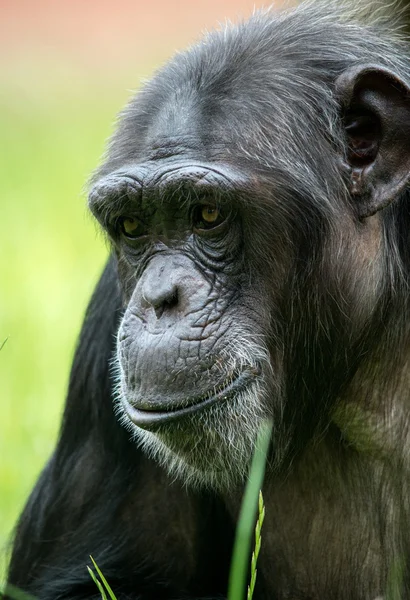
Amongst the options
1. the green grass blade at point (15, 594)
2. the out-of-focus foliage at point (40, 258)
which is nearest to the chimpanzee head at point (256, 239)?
the out-of-focus foliage at point (40, 258)

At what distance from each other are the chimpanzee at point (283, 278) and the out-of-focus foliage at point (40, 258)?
0.84 m

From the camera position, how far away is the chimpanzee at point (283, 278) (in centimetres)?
516

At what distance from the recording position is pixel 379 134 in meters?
5.30

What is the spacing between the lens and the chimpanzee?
16.9ft

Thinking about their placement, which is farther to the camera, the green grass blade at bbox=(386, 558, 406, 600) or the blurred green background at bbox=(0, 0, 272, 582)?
the blurred green background at bbox=(0, 0, 272, 582)

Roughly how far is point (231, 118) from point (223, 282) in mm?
722

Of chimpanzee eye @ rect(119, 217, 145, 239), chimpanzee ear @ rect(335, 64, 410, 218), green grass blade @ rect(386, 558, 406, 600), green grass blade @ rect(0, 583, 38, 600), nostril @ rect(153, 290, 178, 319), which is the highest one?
chimpanzee ear @ rect(335, 64, 410, 218)

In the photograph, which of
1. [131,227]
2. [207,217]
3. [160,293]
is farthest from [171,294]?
[131,227]

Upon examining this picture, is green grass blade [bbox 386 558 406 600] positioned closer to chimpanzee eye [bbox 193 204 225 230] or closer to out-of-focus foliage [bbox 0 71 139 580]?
chimpanzee eye [bbox 193 204 225 230]

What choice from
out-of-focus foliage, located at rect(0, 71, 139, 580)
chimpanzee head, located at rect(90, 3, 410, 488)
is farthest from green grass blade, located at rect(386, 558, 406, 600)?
out-of-focus foliage, located at rect(0, 71, 139, 580)

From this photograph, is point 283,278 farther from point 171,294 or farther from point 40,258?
point 40,258

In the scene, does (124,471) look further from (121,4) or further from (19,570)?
(121,4)

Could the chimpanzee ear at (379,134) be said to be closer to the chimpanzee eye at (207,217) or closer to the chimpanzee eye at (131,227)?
the chimpanzee eye at (207,217)

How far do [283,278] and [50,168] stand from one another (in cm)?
1488
